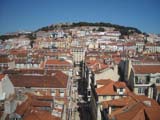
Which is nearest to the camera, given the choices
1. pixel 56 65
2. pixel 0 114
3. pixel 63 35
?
pixel 0 114

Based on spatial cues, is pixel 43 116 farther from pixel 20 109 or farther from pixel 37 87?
pixel 37 87

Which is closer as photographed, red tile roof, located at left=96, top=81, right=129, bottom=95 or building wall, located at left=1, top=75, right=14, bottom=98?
building wall, located at left=1, top=75, right=14, bottom=98

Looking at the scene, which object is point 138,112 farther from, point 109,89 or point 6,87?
point 6,87

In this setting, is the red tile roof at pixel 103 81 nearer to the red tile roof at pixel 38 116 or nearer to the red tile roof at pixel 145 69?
the red tile roof at pixel 145 69

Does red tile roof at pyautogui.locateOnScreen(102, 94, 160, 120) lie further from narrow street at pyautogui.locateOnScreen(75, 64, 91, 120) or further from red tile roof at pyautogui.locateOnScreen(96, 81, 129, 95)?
narrow street at pyautogui.locateOnScreen(75, 64, 91, 120)

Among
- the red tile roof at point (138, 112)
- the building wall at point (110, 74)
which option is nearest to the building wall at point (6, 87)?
the building wall at point (110, 74)

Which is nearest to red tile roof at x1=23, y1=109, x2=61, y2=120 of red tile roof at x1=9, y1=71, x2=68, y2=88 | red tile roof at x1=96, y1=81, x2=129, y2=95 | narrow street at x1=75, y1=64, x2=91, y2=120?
red tile roof at x1=96, y1=81, x2=129, y2=95

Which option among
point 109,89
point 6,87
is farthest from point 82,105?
point 6,87

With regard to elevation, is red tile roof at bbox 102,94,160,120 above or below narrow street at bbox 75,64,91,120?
above

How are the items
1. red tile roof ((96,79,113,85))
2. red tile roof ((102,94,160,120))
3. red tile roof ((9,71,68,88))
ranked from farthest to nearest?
red tile roof ((9,71,68,88)), red tile roof ((96,79,113,85)), red tile roof ((102,94,160,120))

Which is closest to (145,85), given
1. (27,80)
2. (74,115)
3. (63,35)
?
(74,115)

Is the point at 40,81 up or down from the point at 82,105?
up
